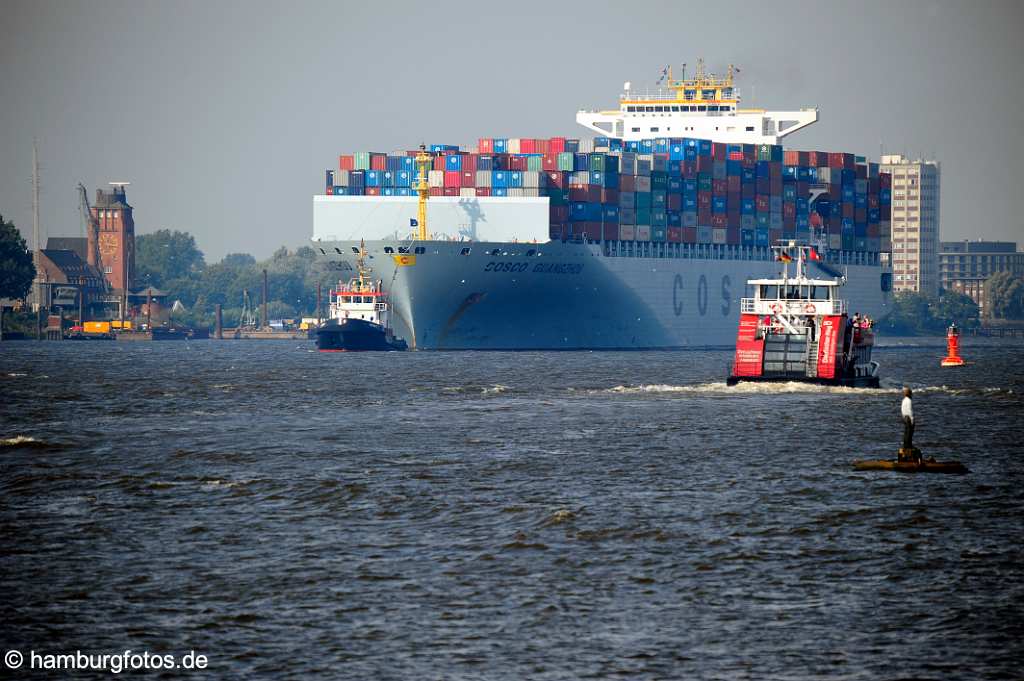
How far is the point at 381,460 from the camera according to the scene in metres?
47.4

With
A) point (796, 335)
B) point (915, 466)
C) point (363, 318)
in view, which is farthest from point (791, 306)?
point (363, 318)

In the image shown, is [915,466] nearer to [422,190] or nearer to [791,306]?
[791,306]

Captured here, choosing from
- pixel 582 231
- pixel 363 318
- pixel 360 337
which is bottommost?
pixel 360 337

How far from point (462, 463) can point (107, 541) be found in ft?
50.2

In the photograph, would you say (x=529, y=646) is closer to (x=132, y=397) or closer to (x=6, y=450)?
(x=6, y=450)

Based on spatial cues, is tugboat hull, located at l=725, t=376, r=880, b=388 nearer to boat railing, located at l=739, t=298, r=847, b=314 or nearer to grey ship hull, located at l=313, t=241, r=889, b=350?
boat railing, located at l=739, t=298, r=847, b=314

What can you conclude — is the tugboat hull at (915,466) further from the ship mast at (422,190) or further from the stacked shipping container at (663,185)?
the ship mast at (422,190)

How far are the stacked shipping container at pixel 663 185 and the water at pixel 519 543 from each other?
2449 inches

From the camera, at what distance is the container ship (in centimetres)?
12175

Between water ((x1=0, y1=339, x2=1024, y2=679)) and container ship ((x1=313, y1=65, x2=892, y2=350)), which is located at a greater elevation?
container ship ((x1=313, y1=65, x2=892, y2=350))

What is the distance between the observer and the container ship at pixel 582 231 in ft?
399

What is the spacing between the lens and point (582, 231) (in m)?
127

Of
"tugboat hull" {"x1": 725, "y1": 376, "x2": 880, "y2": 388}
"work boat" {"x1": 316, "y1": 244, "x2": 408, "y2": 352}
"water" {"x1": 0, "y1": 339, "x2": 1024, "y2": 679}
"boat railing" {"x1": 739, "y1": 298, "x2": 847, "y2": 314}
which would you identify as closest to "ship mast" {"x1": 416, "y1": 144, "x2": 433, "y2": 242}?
"work boat" {"x1": 316, "y1": 244, "x2": 408, "y2": 352}

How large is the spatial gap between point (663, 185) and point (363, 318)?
27957 mm
